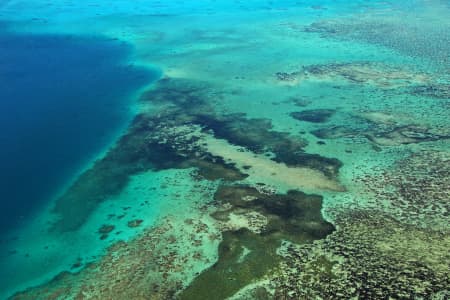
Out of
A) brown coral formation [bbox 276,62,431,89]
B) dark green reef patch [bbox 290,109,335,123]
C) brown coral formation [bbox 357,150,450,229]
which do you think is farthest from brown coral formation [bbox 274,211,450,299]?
brown coral formation [bbox 276,62,431,89]

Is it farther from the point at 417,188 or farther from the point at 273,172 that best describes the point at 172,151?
the point at 417,188

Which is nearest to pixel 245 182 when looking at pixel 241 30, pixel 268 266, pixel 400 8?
pixel 268 266

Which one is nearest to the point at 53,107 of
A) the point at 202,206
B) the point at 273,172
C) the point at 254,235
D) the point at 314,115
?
the point at 202,206

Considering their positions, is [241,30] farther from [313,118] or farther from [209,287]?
[209,287]

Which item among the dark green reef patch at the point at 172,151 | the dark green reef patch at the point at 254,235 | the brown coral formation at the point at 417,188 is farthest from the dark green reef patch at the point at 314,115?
the dark green reef patch at the point at 254,235

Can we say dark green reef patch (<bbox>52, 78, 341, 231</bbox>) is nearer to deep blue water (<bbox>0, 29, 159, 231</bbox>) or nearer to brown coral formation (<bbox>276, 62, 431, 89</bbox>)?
deep blue water (<bbox>0, 29, 159, 231</bbox>)

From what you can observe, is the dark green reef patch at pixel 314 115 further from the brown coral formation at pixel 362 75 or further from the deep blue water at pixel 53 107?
the deep blue water at pixel 53 107
